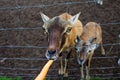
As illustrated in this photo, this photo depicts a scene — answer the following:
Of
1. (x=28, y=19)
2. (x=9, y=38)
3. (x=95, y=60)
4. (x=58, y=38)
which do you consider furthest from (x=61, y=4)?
(x=58, y=38)

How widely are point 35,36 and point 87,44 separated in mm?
2268

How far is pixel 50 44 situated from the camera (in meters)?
5.46

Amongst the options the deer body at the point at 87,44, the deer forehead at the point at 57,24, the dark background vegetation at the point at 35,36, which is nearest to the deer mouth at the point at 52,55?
the deer forehead at the point at 57,24

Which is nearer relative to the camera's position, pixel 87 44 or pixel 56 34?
pixel 56 34

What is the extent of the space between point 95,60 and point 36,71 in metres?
1.31

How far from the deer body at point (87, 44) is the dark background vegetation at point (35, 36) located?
0.37 m

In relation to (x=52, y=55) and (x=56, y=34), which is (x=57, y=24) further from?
(x=52, y=55)

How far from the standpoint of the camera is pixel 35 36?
850 cm

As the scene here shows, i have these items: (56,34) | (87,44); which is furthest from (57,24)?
(87,44)

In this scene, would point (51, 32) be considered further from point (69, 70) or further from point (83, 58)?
point (69, 70)

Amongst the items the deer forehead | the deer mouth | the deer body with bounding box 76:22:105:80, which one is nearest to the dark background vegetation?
the deer body with bounding box 76:22:105:80

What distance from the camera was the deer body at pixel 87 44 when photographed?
20.8 feet

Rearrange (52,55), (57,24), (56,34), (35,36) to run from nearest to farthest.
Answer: (52,55) < (56,34) < (57,24) < (35,36)

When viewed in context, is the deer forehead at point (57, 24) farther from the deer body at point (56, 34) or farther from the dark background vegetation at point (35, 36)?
the dark background vegetation at point (35, 36)
